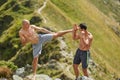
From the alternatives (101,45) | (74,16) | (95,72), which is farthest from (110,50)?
(95,72)

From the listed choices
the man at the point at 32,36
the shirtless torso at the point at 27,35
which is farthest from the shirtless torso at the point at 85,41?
the shirtless torso at the point at 27,35

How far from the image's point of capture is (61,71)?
63156 millimetres

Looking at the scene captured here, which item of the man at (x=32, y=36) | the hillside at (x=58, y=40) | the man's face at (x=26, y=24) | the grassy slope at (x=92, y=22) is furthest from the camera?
the grassy slope at (x=92, y=22)

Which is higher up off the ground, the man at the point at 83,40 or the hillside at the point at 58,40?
the man at the point at 83,40

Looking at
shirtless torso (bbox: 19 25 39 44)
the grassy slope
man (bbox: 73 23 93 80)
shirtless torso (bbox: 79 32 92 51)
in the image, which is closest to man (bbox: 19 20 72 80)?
shirtless torso (bbox: 19 25 39 44)

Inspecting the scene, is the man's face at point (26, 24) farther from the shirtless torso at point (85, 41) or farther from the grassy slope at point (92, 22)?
the grassy slope at point (92, 22)

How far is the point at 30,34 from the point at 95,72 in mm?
55304

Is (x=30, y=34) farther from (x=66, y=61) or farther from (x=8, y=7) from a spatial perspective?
(x=8, y=7)

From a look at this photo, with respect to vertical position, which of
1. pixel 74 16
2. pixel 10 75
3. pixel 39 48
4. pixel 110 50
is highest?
pixel 39 48

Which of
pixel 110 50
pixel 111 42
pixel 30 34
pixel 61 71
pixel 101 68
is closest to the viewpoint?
pixel 30 34

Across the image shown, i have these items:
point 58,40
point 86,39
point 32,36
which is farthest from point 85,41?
point 58,40

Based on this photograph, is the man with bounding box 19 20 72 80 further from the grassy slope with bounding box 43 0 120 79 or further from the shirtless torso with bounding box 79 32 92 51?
the grassy slope with bounding box 43 0 120 79

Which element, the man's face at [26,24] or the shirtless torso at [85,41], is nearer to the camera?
the man's face at [26,24]

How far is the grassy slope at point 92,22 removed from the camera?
373 ft
